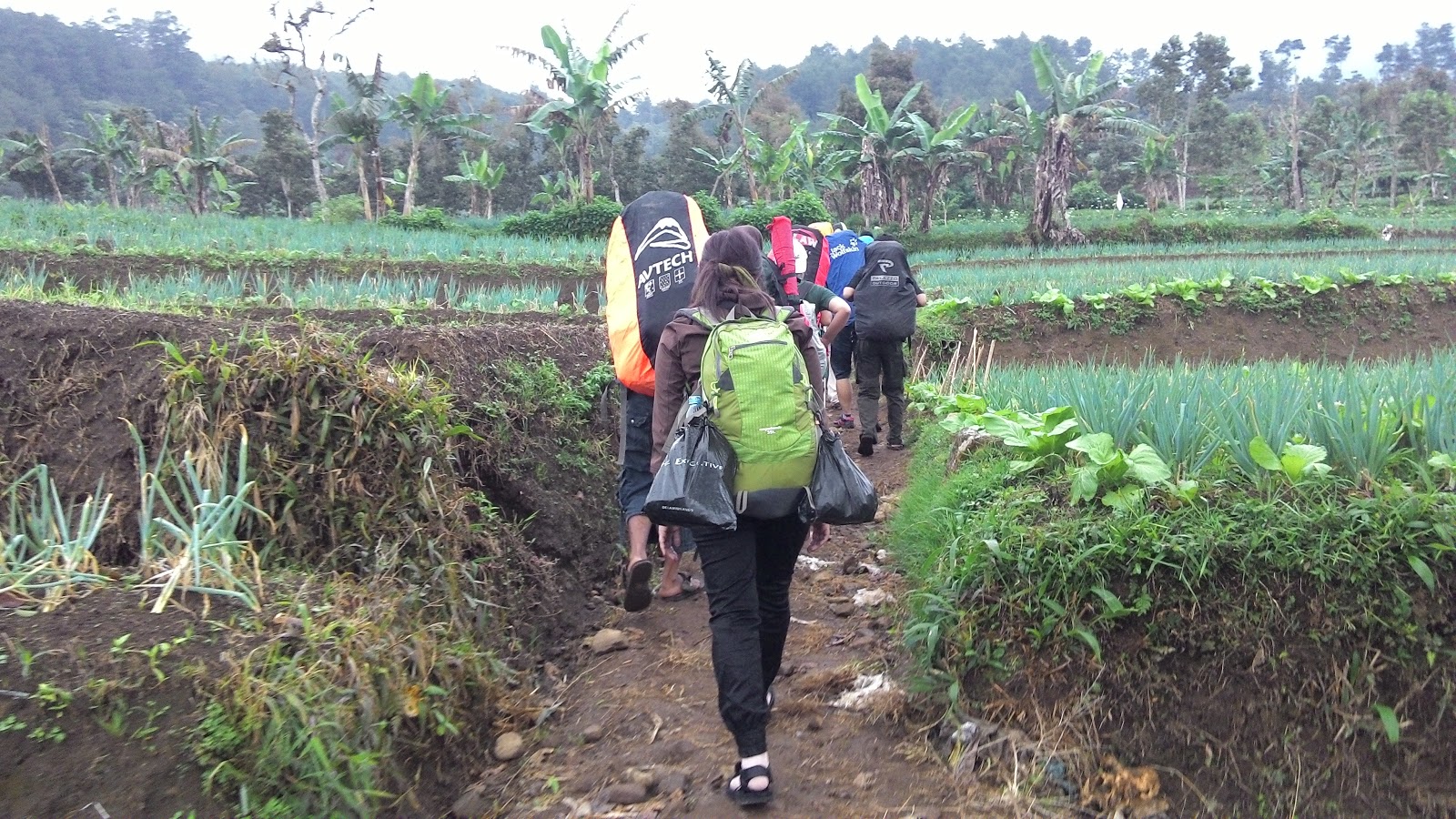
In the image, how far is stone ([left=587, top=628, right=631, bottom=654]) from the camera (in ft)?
13.6

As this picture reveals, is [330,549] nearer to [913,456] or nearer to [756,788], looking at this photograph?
[756,788]

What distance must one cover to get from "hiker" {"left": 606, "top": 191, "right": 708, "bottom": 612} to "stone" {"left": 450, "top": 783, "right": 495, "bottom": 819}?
1.10 meters

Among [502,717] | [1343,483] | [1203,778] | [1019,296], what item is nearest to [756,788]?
[502,717]

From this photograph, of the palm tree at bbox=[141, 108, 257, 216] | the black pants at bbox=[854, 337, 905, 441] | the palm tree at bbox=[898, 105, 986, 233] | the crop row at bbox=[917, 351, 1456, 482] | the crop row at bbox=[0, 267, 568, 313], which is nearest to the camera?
the crop row at bbox=[917, 351, 1456, 482]

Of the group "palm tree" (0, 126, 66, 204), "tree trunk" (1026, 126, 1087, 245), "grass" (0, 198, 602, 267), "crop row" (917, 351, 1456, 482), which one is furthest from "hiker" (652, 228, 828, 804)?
"palm tree" (0, 126, 66, 204)

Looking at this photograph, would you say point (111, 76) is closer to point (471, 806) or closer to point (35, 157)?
point (35, 157)

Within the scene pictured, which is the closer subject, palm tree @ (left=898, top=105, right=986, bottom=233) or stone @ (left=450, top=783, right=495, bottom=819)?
stone @ (left=450, top=783, right=495, bottom=819)

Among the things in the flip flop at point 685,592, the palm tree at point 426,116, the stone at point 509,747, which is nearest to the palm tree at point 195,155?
the palm tree at point 426,116

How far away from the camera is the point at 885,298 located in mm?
7105

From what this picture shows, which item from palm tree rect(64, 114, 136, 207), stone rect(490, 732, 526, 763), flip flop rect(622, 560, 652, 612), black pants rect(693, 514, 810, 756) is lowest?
stone rect(490, 732, 526, 763)

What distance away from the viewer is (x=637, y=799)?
119 inches

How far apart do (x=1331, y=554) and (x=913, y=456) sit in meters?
3.53

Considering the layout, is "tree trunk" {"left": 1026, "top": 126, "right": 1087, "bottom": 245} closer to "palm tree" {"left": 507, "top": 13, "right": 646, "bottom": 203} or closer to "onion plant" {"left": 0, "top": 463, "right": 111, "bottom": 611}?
"palm tree" {"left": 507, "top": 13, "right": 646, "bottom": 203}

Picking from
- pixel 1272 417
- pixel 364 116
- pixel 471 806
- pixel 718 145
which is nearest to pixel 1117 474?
pixel 1272 417
